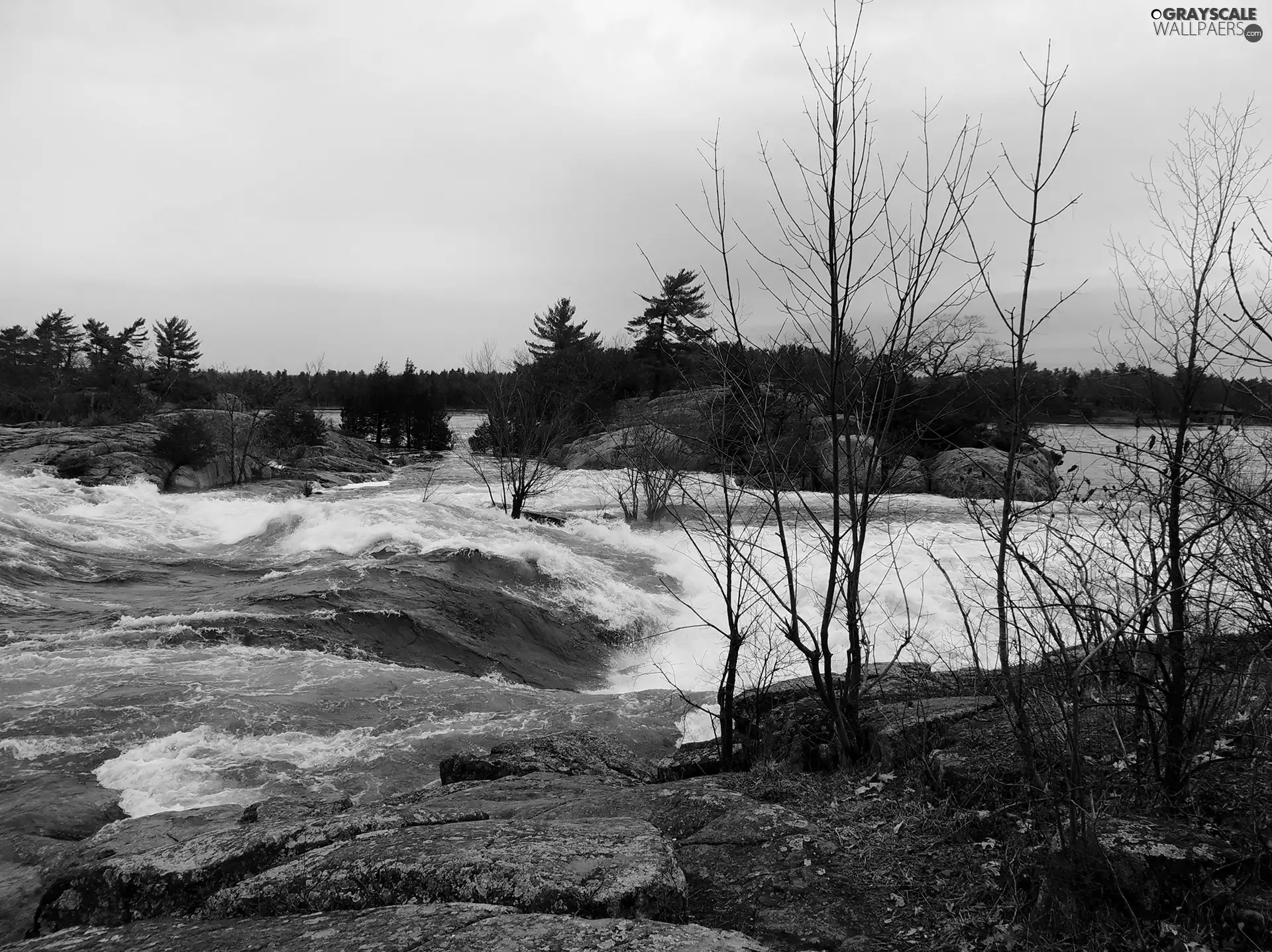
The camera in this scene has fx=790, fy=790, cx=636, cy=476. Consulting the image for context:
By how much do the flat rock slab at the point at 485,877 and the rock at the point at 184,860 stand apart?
0.22m

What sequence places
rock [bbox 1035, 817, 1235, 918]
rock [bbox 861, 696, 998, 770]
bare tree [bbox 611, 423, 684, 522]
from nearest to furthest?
1. rock [bbox 1035, 817, 1235, 918]
2. rock [bbox 861, 696, 998, 770]
3. bare tree [bbox 611, 423, 684, 522]

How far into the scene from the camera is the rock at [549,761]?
5129 mm

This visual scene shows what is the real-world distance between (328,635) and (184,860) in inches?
260

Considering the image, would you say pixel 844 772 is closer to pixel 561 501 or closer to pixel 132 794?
pixel 132 794

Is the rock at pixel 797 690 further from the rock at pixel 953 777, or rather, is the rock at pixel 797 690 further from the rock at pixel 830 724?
the rock at pixel 953 777

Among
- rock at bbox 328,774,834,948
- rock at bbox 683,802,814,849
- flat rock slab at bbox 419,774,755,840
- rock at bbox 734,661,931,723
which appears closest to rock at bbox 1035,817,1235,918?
rock at bbox 328,774,834,948

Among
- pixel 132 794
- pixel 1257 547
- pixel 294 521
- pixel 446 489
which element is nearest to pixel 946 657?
pixel 1257 547

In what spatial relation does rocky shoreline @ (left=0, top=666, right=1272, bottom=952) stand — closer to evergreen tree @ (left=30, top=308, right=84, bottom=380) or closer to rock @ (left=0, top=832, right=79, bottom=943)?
rock @ (left=0, top=832, right=79, bottom=943)

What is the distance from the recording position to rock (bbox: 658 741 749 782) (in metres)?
5.05

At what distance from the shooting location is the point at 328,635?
365 inches

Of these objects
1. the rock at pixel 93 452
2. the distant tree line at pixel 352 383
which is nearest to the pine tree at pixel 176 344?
the distant tree line at pixel 352 383

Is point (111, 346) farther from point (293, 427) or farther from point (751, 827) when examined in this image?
point (751, 827)

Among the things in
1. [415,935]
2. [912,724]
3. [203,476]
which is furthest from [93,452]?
[415,935]

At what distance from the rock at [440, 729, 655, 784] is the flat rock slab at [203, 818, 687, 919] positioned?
2.24 meters
